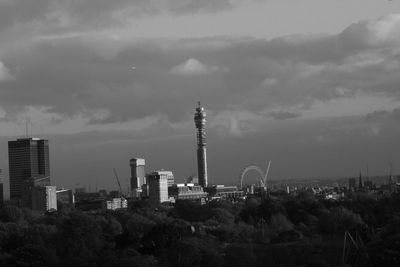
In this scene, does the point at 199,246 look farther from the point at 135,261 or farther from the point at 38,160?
the point at 38,160

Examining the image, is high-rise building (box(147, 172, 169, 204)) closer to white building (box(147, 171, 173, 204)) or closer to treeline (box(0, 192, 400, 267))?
white building (box(147, 171, 173, 204))

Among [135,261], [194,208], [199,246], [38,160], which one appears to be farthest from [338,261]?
[38,160]

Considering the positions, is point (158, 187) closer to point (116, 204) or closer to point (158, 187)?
point (158, 187)

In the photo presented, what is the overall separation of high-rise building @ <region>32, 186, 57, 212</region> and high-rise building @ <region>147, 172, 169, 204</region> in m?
23.9

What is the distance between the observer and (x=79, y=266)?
48719 mm

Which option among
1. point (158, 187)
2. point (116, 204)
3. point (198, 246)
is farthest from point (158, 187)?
point (198, 246)

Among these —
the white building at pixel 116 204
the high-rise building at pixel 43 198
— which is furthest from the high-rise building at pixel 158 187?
the high-rise building at pixel 43 198

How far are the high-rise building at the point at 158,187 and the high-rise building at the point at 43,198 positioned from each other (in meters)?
23.9

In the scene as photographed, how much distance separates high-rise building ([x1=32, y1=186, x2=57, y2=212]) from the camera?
6484 inches

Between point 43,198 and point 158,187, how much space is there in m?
30.6

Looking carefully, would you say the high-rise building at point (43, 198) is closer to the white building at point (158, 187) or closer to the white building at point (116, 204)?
the white building at point (116, 204)

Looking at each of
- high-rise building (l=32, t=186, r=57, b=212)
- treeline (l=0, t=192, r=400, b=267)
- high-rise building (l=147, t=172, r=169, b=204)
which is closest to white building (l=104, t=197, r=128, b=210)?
high-rise building (l=147, t=172, r=169, b=204)

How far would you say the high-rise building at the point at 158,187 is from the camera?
607 feet

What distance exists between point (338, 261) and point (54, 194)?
124953mm
